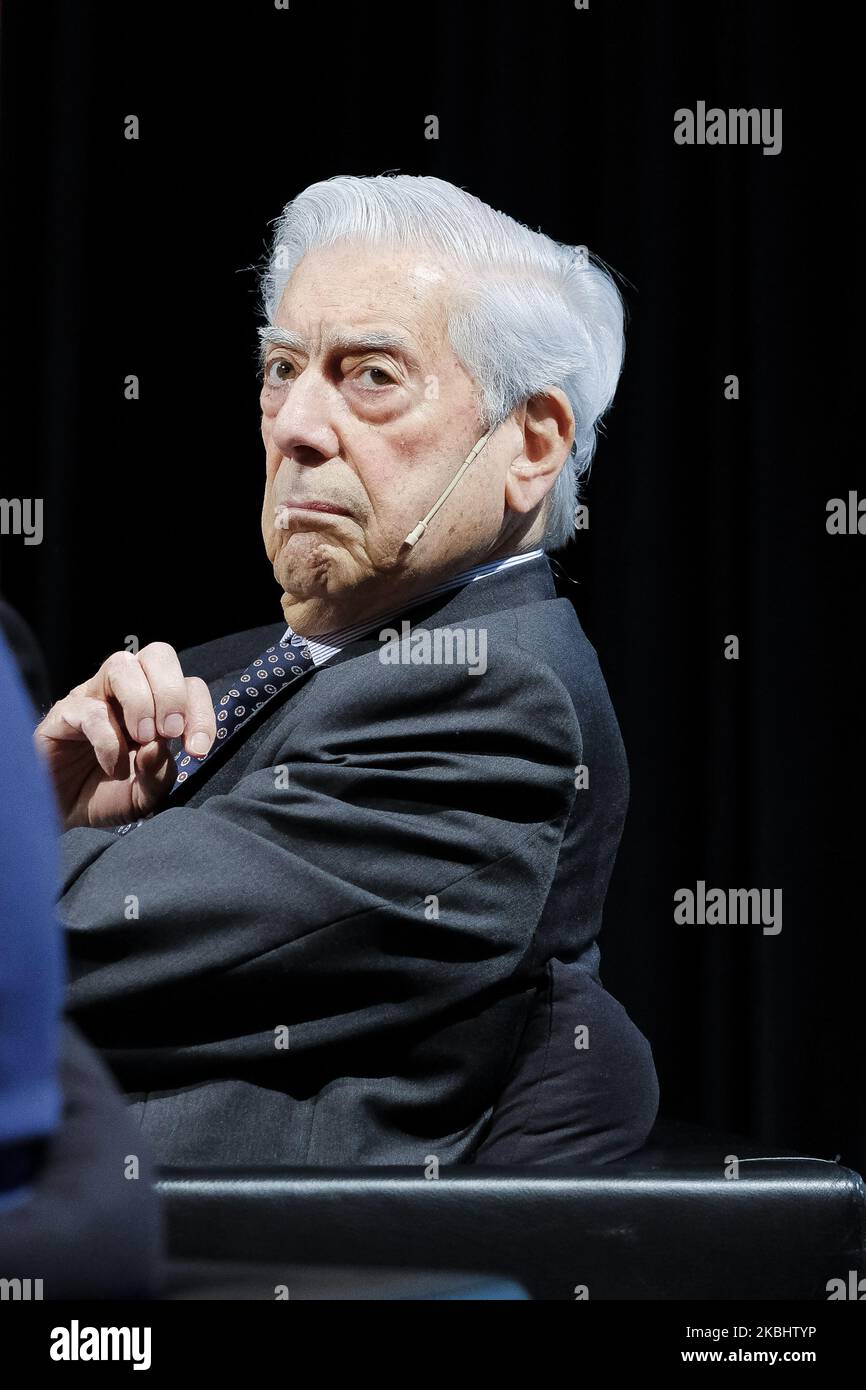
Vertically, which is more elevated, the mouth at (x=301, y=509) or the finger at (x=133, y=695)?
the mouth at (x=301, y=509)

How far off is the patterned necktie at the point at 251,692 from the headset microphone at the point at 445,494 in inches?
6.7

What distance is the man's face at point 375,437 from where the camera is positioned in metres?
1.52

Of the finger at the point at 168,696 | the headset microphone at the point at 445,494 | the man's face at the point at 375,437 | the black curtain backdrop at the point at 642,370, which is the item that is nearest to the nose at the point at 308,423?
the man's face at the point at 375,437

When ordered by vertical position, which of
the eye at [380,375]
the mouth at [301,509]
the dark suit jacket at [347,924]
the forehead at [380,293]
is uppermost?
the forehead at [380,293]

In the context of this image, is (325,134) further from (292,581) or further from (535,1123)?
(535,1123)

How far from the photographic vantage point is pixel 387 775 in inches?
52.0

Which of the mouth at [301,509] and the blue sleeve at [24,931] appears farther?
the mouth at [301,509]

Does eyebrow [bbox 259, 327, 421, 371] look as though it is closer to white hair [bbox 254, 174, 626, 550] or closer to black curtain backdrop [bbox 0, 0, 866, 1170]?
white hair [bbox 254, 174, 626, 550]

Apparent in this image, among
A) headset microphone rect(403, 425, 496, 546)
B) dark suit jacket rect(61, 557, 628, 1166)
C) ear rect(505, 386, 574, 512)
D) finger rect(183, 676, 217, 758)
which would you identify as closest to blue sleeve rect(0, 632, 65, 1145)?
dark suit jacket rect(61, 557, 628, 1166)

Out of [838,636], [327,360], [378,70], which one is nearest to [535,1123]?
[327,360]

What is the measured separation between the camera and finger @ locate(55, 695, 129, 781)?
1463 mm

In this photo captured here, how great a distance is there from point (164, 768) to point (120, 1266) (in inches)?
39.5

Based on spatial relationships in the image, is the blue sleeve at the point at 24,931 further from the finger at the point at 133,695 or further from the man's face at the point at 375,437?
the man's face at the point at 375,437

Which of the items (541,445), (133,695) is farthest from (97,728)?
(541,445)
